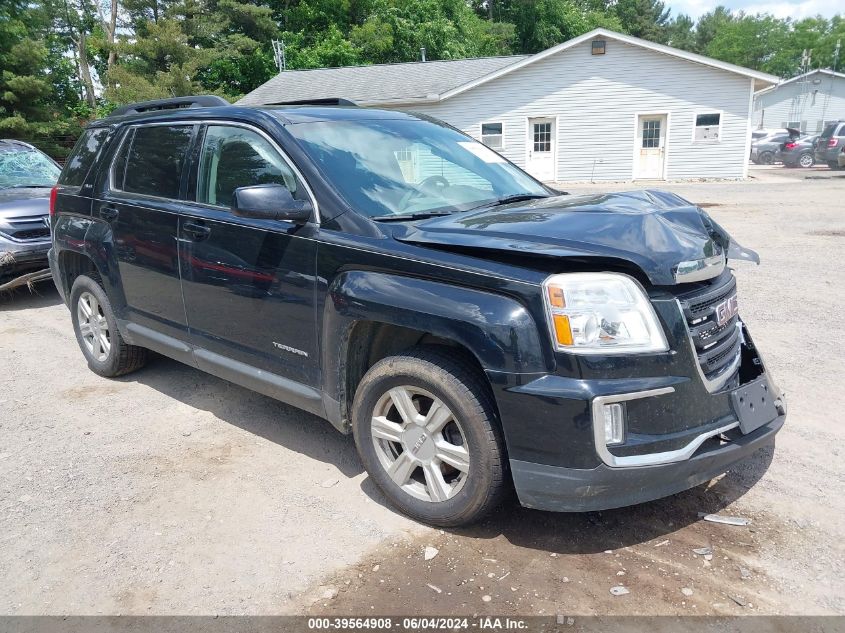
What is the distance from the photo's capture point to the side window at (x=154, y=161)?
169 inches

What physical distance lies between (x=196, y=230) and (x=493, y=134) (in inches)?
878

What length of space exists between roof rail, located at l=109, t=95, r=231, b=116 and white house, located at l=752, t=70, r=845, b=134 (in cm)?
5081

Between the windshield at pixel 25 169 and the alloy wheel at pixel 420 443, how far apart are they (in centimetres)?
768

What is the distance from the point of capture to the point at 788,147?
31.5m

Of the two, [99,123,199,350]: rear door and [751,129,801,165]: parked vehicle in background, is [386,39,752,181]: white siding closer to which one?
[751,129,801,165]: parked vehicle in background

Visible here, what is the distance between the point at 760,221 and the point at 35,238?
12.1 metres

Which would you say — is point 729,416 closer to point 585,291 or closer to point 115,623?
point 585,291

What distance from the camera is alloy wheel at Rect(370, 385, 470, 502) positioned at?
3039mm

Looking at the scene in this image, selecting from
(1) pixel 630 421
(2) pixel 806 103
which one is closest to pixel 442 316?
(1) pixel 630 421

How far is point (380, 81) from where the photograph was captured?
2612cm

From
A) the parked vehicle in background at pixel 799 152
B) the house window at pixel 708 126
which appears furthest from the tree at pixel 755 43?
the house window at pixel 708 126

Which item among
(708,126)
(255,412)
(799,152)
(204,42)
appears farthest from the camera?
(204,42)

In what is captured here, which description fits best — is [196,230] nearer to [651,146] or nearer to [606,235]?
[606,235]

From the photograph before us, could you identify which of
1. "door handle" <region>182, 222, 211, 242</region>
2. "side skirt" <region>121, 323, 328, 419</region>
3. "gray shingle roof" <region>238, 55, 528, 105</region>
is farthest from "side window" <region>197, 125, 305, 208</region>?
"gray shingle roof" <region>238, 55, 528, 105</region>
